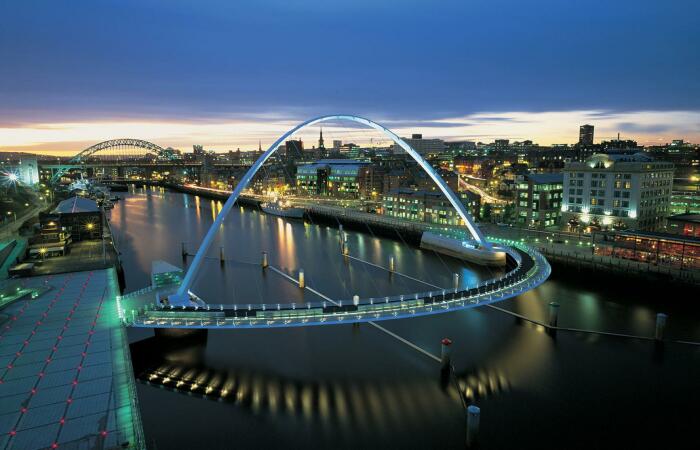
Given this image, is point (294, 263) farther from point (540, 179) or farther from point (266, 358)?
point (540, 179)

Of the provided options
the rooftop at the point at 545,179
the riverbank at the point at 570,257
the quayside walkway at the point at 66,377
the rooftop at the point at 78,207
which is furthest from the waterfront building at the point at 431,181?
the quayside walkway at the point at 66,377

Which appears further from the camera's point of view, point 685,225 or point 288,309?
point 685,225

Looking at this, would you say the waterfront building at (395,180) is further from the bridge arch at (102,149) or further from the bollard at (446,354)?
the bridge arch at (102,149)

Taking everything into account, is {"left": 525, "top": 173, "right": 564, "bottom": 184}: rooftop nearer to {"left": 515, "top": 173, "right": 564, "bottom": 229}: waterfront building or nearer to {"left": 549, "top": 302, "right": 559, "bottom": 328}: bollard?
{"left": 515, "top": 173, "right": 564, "bottom": 229}: waterfront building

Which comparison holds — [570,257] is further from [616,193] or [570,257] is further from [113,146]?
[113,146]

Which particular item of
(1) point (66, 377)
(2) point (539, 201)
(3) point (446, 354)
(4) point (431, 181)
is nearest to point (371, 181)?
(4) point (431, 181)
